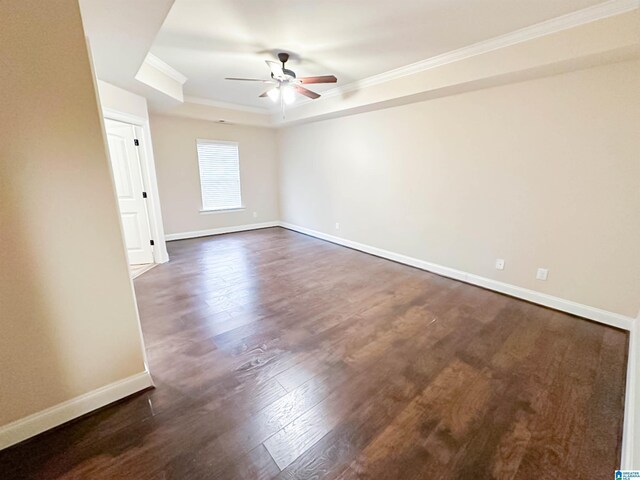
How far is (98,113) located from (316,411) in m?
2.15

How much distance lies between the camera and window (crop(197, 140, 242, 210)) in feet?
19.2

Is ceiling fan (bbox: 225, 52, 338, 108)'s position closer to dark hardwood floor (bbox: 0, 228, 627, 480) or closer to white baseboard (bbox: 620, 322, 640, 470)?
dark hardwood floor (bbox: 0, 228, 627, 480)

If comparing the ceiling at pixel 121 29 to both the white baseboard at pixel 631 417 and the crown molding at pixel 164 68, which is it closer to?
the crown molding at pixel 164 68

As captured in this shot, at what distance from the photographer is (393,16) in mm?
2293

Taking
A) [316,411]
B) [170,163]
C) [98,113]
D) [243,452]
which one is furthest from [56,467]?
[170,163]

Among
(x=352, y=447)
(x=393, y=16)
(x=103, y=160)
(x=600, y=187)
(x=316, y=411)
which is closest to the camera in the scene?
(x=352, y=447)

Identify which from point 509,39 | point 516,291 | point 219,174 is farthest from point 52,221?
point 219,174

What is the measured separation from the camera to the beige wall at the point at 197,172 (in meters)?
5.35

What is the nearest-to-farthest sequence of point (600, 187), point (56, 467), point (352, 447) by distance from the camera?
point (56, 467) < point (352, 447) < point (600, 187)

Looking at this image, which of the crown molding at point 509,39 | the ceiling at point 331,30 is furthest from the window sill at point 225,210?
the crown molding at point 509,39

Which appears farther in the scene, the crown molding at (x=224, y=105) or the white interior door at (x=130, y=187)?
the crown molding at (x=224, y=105)

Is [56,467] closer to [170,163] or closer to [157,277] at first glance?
[157,277]

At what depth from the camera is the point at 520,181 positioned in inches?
117

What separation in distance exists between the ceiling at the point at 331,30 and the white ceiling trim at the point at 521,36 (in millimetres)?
75
